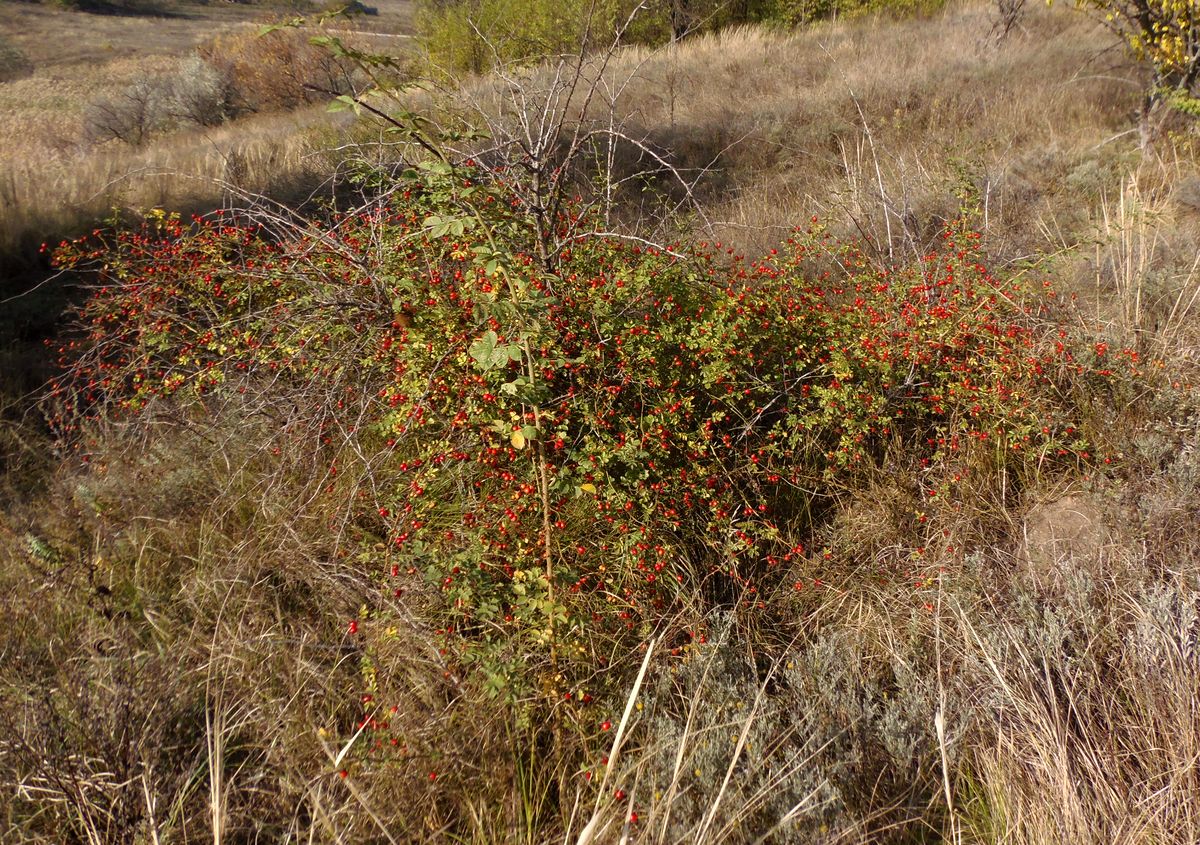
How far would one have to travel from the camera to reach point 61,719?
6.40ft

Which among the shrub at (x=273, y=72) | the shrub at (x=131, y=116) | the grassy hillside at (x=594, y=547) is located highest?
the shrub at (x=273, y=72)

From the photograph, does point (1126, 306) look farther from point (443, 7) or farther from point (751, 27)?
point (443, 7)

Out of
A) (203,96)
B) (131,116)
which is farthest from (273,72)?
(131,116)

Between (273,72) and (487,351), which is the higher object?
(273,72)

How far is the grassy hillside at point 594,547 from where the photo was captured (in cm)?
188

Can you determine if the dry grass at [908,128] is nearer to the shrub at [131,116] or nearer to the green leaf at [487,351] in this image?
the green leaf at [487,351]

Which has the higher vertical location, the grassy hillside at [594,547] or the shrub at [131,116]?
the shrub at [131,116]

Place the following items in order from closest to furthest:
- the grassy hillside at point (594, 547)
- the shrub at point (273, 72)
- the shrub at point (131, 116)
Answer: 1. the grassy hillside at point (594, 547)
2. the shrub at point (131, 116)
3. the shrub at point (273, 72)

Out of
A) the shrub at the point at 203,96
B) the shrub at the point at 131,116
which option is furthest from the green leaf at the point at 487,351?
the shrub at the point at 203,96

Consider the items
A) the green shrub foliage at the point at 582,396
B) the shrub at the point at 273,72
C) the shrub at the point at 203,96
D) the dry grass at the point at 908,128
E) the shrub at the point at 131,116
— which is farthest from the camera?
the shrub at the point at 203,96

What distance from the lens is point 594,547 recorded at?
8.58ft

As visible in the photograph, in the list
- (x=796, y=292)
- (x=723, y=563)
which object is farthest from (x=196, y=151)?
(x=723, y=563)

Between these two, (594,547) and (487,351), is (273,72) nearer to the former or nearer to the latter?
(594,547)

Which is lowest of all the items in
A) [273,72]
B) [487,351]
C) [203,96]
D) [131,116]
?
[487,351]
